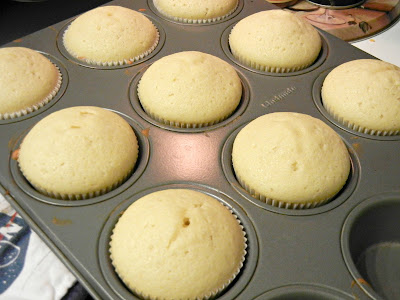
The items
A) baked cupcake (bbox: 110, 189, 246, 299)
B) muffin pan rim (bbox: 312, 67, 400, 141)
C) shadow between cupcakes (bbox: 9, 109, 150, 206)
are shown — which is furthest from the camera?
muffin pan rim (bbox: 312, 67, 400, 141)

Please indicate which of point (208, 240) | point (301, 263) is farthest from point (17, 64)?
point (301, 263)

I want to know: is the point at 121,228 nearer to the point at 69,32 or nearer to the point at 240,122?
the point at 240,122

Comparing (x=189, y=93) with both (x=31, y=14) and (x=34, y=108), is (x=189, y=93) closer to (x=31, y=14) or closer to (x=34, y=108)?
(x=34, y=108)

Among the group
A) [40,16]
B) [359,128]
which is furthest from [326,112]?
[40,16]

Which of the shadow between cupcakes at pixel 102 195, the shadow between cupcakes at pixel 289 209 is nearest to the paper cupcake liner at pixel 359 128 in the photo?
the shadow between cupcakes at pixel 289 209

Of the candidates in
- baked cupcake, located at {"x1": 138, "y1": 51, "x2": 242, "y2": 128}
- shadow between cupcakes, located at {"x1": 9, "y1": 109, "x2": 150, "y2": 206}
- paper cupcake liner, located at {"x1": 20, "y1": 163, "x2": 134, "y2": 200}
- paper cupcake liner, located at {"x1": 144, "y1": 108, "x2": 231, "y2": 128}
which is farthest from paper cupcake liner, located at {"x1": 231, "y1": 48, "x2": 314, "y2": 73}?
paper cupcake liner, located at {"x1": 20, "y1": 163, "x2": 134, "y2": 200}

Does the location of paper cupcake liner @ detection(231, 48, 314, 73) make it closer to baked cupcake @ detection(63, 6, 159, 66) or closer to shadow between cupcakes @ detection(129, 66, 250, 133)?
shadow between cupcakes @ detection(129, 66, 250, 133)

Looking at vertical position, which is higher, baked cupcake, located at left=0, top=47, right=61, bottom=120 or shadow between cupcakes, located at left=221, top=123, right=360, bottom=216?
baked cupcake, located at left=0, top=47, right=61, bottom=120
